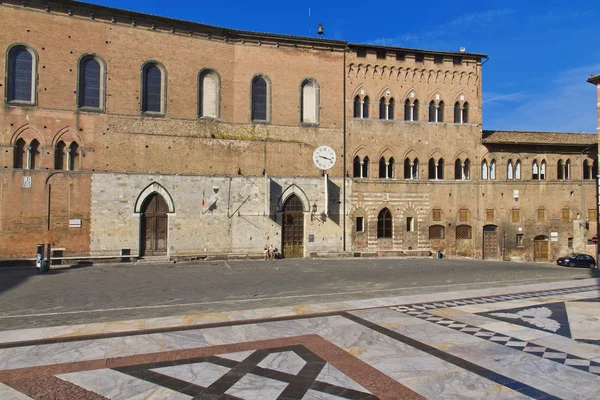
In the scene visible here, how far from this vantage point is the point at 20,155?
21.8 m

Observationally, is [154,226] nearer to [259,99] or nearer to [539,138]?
[259,99]

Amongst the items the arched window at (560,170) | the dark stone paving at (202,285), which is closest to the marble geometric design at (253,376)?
the dark stone paving at (202,285)

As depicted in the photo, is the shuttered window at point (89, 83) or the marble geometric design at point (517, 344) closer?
the marble geometric design at point (517, 344)

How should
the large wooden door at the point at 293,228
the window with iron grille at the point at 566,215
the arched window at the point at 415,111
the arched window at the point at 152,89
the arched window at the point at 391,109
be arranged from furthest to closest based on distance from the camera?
the window with iron grille at the point at 566,215, the arched window at the point at 415,111, the arched window at the point at 391,109, the large wooden door at the point at 293,228, the arched window at the point at 152,89

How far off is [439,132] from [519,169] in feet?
22.7

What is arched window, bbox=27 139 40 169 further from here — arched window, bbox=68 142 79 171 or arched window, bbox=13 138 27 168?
arched window, bbox=68 142 79 171

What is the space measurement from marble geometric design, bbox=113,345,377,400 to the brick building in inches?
688

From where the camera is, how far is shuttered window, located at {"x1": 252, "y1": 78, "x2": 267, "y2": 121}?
2642 centimetres

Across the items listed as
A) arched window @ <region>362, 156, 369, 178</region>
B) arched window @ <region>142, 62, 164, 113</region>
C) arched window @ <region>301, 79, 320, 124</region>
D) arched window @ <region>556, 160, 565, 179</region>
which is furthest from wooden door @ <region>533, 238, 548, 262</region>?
arched window @ <region>142, 62, 164, 113</region>

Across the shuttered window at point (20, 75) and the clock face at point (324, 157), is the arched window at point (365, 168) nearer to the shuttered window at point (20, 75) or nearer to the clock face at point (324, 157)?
the clock face at point (324, 157)

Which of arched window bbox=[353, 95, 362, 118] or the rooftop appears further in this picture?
the rooftop

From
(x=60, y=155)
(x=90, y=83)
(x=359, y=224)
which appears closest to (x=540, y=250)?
(x=359, y=224)

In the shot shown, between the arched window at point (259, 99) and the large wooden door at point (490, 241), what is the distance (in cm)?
1785

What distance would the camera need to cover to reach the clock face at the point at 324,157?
26766mm
